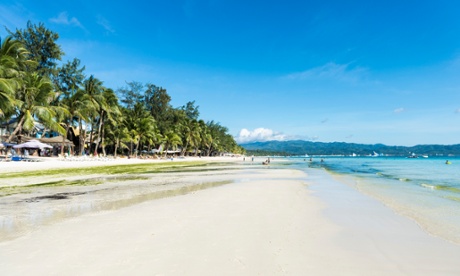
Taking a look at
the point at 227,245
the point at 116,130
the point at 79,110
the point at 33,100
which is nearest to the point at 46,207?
the point at 227,245

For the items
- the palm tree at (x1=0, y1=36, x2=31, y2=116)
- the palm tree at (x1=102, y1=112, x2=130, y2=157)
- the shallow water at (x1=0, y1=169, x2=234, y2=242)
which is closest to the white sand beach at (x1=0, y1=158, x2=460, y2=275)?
the shallow water at (x1=0, y1=169, x2=234, y2=242)

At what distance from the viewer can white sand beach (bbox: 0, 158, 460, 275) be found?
4340 mm

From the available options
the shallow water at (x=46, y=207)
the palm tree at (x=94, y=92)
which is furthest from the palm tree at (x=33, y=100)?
the shallow water at (x=46, y=207)

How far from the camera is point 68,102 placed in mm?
44375

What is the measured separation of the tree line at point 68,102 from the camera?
3077 centimetres

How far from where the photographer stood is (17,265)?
4324 millimetres

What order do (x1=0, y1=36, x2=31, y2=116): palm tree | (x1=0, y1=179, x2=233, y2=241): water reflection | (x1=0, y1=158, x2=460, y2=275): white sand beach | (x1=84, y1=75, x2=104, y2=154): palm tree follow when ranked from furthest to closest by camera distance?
(x1=84, y1=75, x2=104, y2=154): palm tree, (x1=0, y1=36, x2=31, y2=116): palm tree, (x1=0, y1=179, x2=233, y2=241): water reflection, (x1=0, y1=158, x2=460, y2=275): white sand beach

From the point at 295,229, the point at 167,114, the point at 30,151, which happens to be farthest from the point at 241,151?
the point at 295,229

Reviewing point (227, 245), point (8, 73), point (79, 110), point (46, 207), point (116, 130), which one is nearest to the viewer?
point (227, 245)

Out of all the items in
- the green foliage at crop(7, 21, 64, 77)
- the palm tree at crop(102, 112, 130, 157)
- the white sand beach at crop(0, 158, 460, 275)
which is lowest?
the white sand beach at crop(0, 158, 460, 275)

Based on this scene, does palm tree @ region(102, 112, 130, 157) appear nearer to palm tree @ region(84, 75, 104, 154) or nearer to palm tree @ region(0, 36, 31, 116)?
palm tree @ region(84, 75, 104, 154)

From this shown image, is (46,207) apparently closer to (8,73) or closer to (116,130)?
(8,73)

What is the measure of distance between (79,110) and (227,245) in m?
43.9

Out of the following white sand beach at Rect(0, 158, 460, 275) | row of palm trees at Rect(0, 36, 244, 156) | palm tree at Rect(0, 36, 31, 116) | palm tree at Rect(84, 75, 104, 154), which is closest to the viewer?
white sand beach at Rect(0, 158, 460, 275)
